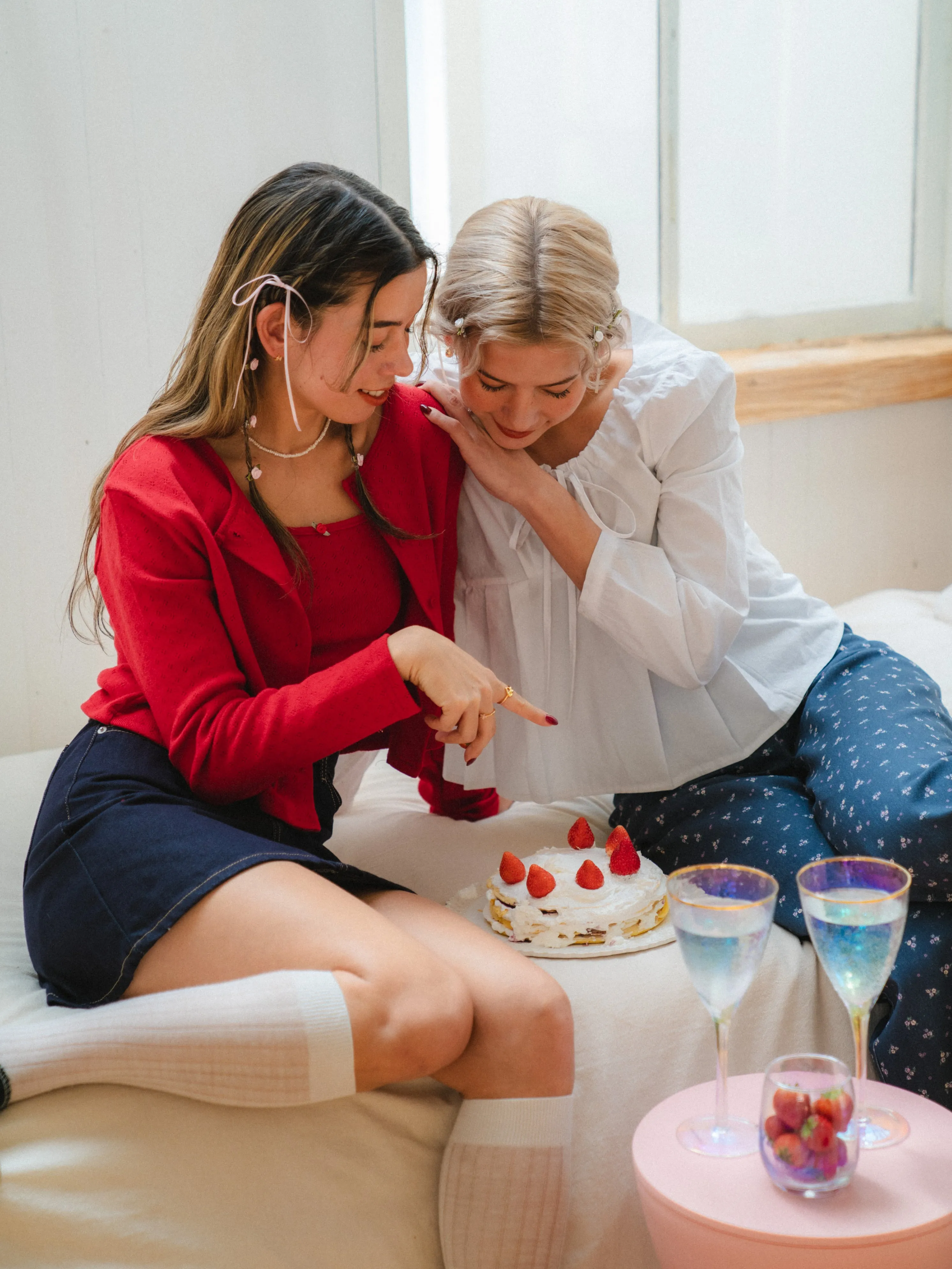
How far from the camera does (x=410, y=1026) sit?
1.07 meters

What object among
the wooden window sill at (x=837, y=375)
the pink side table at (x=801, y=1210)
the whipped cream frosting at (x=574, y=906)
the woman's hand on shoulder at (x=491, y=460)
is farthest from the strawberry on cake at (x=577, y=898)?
the wooden window sill at (x=837, y=375)

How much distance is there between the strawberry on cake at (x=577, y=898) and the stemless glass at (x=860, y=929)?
0.37 meters

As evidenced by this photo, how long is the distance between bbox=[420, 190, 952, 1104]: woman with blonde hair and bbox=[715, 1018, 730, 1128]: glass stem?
1.15 ft

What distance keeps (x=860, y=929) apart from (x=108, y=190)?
1578 mm

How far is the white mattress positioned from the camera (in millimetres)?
1025

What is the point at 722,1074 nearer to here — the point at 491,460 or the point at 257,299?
the point at 491,460

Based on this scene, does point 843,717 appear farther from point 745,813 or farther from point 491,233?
point 491,233

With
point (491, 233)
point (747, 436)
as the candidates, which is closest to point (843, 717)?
point (491, 233)

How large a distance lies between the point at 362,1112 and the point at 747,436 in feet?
5.89

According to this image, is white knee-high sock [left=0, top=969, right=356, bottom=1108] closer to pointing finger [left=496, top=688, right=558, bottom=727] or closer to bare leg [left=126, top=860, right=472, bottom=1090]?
bare leg [left=126, top=860, right=472, bottom=1090]

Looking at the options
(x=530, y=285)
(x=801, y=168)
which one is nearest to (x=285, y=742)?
(x=530, y=285)

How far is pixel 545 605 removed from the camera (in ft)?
5.29

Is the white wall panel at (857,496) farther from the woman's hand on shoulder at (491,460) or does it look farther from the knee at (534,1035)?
the knee at (534,1035)

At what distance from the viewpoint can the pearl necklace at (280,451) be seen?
1.43 meters
